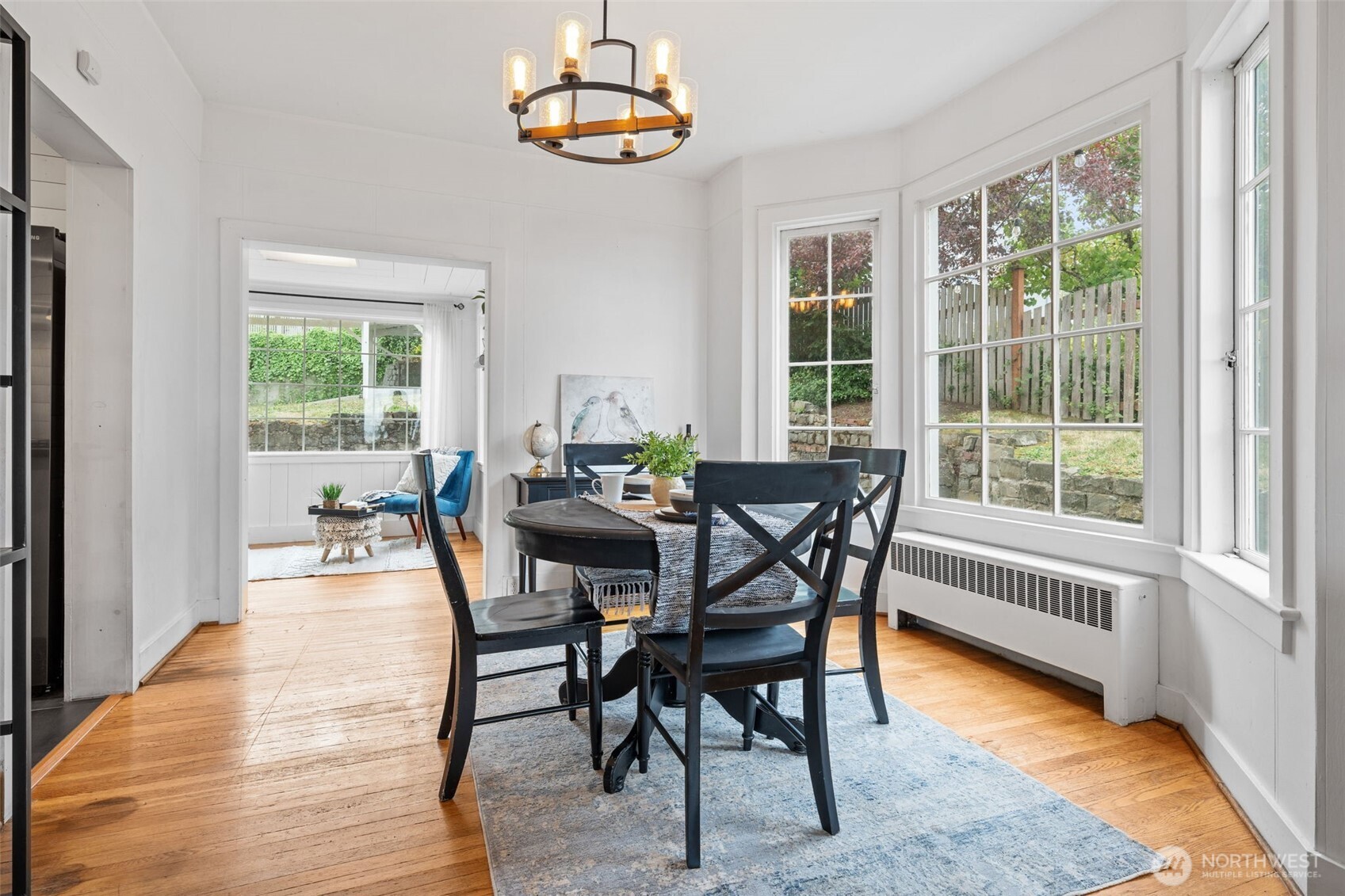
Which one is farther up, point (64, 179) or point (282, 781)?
point (64, 179)

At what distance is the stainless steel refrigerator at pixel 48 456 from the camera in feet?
8.55

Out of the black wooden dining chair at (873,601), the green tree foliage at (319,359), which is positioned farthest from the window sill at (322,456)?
the black wooden dining chair at (873,601)

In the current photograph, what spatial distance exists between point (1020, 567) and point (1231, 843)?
1.24 meters

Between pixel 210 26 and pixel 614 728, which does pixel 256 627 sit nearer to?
pixel 614 728

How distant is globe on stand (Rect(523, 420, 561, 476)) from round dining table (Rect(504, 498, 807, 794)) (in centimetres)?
172

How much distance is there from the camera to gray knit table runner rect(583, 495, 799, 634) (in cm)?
189

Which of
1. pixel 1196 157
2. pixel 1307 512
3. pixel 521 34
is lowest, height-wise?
pixel 1307 512

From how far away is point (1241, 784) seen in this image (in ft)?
6.28

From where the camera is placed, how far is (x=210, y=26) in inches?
117

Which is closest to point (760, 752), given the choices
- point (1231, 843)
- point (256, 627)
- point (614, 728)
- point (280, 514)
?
point (614, 728)

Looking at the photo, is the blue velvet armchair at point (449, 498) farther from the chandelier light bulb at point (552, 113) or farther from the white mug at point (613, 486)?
the chandelier light bulb at point (552, 113)

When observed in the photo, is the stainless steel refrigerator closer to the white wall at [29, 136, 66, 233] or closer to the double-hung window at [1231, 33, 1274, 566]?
the white wall at [29, 136, 66, 233]

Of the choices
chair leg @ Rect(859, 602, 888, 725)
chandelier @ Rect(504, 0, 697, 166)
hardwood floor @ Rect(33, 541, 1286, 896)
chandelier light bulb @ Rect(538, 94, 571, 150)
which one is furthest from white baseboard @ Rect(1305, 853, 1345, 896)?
chandelier light bulb @ Rect(538, 94, 571, 150)

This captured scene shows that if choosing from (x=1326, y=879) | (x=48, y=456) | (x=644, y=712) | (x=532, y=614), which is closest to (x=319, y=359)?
(x=48, y=456)
